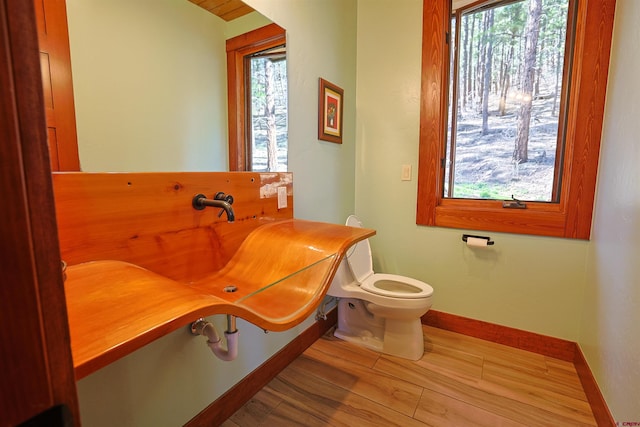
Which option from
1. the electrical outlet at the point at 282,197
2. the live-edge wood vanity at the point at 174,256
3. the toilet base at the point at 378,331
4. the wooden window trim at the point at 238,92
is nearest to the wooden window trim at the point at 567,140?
the toilet base at the point at 378,331

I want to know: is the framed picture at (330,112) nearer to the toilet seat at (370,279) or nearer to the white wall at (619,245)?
the toilet seat at (370,279)

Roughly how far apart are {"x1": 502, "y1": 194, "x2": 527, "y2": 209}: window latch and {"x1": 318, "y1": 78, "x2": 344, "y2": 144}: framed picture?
3.75 ft

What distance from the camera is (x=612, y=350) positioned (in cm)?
121

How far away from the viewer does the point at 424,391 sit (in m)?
1.48

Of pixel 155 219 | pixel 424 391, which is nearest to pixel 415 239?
pixel 424 391

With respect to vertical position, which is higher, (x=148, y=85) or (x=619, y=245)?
(x=148, y=85)

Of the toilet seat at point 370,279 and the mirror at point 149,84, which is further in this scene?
the toilet seat at point 370,279

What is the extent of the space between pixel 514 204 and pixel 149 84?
2.01 meters

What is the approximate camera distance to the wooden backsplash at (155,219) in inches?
30.3

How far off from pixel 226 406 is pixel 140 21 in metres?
1.54

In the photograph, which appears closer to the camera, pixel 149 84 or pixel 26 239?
pixel 26 239

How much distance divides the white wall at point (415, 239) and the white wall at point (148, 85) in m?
1.29

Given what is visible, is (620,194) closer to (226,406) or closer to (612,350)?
(612,350)

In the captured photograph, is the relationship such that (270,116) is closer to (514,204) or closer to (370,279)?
(370,279)
